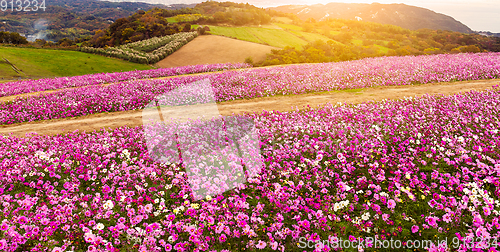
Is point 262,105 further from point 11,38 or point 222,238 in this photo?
point 11,38

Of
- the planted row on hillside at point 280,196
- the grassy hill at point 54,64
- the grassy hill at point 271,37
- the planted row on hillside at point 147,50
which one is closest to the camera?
the planted row on hillside at point 280,196

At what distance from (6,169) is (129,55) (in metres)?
37.9

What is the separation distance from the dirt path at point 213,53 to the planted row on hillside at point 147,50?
1.11 metres

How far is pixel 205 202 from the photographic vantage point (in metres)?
5.36

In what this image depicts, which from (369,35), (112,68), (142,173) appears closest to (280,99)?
(142,173)

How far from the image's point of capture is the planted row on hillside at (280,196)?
4641mm

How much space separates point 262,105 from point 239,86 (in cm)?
518

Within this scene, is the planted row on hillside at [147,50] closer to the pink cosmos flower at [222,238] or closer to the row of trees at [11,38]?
the row of trees at [11,38]

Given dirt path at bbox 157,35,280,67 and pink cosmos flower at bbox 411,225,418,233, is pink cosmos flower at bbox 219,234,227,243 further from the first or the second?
dirt path at bbox 157,35,280,67

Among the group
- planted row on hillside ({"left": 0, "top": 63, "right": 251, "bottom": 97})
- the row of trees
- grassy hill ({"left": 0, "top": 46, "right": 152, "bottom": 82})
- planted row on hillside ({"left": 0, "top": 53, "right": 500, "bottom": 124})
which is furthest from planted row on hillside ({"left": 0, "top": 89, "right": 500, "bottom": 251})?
the row of trees

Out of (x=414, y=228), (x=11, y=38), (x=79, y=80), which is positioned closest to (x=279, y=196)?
(x=414, y=228)

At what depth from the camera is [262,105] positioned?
1552cm

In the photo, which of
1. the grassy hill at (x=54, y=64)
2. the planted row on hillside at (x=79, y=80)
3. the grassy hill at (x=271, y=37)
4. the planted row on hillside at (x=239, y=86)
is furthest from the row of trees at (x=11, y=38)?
the planted row on hillside at (x=239, y=86)

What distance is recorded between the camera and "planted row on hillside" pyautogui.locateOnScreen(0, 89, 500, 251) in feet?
15.2
